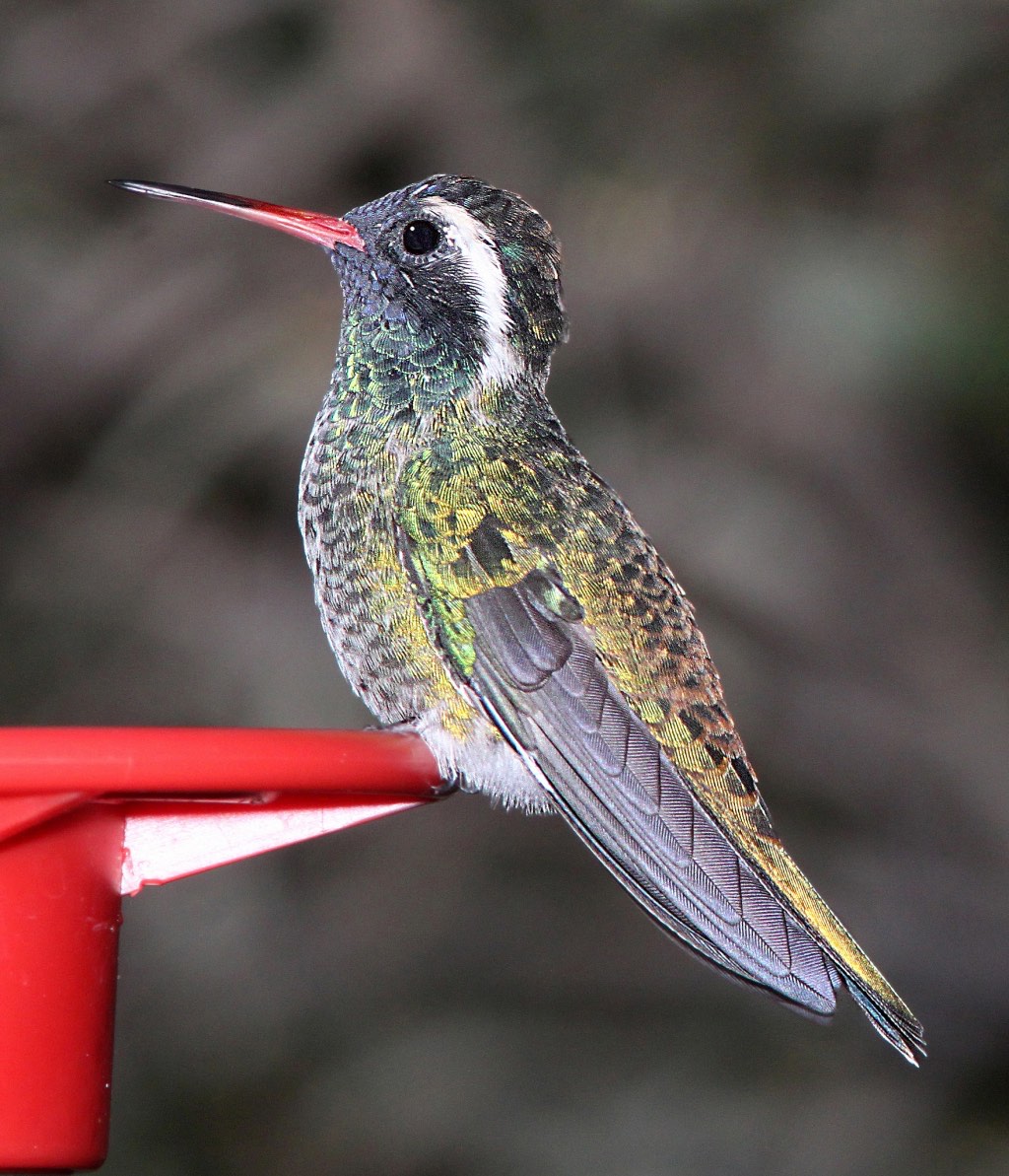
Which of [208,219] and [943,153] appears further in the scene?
[208,219]

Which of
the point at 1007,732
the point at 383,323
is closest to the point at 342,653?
the point at 383,323

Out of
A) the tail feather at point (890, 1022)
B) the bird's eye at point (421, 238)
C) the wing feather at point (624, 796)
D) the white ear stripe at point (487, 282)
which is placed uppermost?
the bird's eye at point (421, 238)

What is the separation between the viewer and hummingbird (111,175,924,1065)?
1969 mm

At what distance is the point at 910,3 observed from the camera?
153 inches

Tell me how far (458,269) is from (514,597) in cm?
62

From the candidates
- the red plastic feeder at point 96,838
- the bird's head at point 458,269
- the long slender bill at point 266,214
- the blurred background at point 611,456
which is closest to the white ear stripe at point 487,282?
the bird's head at point 458,269

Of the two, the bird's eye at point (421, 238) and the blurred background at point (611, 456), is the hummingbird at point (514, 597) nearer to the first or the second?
the bird's eye at point (421, 238)

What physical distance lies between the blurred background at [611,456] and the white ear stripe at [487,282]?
4.94ft

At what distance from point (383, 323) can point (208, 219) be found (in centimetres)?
192

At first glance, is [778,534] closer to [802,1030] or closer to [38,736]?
[802,1030]

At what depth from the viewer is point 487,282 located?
2.51 meters

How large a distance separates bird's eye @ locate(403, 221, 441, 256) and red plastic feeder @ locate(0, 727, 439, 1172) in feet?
3.74

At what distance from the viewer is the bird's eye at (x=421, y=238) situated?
8.36 ft

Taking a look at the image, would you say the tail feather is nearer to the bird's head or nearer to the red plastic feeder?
the red plastic feeder
